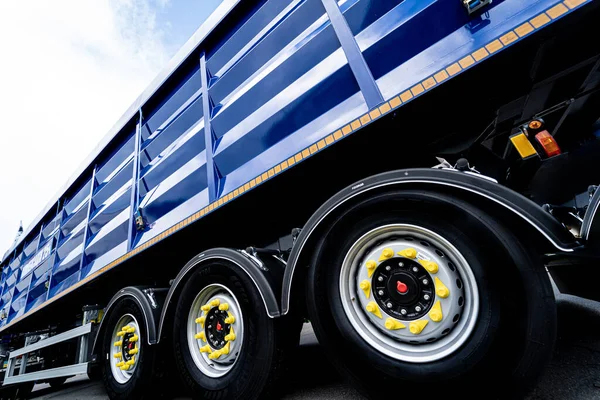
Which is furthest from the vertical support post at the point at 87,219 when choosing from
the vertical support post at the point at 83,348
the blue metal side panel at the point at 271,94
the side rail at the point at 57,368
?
Answer: the vertical support post at the point at 83,348

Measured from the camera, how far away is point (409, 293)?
134cm

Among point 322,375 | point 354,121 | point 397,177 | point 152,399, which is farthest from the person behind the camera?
point 152,399

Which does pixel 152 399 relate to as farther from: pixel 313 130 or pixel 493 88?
pixel 493 88

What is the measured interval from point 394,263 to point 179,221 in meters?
1.81

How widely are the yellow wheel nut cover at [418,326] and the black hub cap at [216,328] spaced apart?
3.95 ft

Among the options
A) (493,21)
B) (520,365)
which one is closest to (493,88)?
(493,21)

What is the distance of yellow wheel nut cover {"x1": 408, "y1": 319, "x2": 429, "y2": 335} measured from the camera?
1.28 meters

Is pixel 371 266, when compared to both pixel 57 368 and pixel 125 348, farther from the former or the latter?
pixel 57 368

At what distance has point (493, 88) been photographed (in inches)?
54.7

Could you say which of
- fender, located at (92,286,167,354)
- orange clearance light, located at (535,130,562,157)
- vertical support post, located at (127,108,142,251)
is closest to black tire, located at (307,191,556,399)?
orange clearance light, located at (535,130,562,157)

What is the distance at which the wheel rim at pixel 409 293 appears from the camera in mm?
Result: 1252

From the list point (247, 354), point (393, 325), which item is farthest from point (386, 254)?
point (247, 354)

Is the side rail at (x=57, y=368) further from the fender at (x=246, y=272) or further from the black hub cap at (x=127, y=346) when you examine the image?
the fender at (x=246, y=272)

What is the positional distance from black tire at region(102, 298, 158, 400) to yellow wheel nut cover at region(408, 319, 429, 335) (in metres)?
2.05
